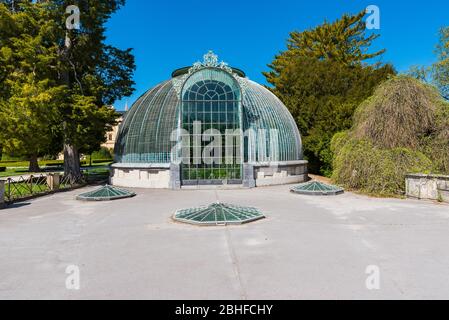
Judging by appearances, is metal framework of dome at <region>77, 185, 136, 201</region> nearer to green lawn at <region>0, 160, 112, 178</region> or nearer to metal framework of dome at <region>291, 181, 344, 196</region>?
metal framework of dome at <region>291, 181, 344, 196</region>

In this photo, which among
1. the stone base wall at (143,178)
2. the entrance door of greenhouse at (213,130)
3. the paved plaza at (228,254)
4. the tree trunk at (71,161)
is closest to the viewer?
the paved plaza at (228,254)

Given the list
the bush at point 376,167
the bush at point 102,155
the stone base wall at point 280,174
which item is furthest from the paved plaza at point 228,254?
the bush at point 102,155

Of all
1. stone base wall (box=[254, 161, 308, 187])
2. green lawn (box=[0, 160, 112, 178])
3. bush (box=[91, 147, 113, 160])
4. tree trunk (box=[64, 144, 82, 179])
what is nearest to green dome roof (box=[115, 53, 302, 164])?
stone base wall (box=[254, 161, 308, 187])

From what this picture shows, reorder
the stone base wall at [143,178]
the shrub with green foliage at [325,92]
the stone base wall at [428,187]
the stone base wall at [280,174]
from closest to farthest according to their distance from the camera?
the stone base wall at [428,187] → the stone base wall at [143,178] → the stone base wall at [280,174] → the shrub with green foliage at [325,92]

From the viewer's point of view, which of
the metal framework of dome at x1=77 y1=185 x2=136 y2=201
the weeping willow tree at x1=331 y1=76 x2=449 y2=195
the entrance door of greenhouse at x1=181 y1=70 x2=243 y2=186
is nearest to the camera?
the metal framework of dome at x1=77 y1=185 x2=136 y2=201

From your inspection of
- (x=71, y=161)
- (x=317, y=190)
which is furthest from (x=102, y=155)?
(x=317, y=190)

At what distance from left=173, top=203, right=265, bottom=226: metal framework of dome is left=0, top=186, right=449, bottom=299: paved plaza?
0.43 m

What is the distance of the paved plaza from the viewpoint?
521cm

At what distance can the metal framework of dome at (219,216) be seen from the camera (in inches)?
390

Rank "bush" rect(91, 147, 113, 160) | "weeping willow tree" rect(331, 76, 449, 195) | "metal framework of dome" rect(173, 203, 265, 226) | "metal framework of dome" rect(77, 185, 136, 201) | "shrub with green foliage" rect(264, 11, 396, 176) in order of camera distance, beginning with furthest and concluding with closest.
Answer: "bush" rect(91, 147, 113, 160) → "shrub with green foliage" rect(264, 11, 396, 176) → "weeping willow tree" rect(331, 76, 449, 195) → "metal framework of dome" rect(77, 185, 136, 201) → "metal framework of dome" rect(173, 203, 265, 226)

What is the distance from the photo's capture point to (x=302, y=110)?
105ft

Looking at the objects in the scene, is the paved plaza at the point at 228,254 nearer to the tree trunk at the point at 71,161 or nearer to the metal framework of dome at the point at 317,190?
the metal framework of dome at the point at 317,190

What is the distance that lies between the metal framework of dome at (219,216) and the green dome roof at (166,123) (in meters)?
10.8

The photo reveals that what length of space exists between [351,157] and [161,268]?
15.0m
